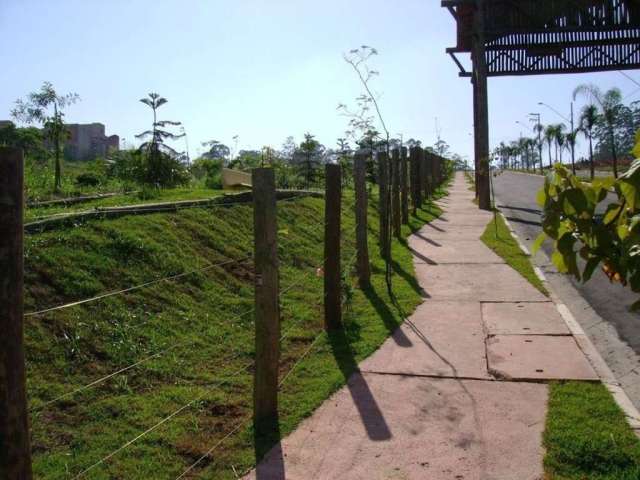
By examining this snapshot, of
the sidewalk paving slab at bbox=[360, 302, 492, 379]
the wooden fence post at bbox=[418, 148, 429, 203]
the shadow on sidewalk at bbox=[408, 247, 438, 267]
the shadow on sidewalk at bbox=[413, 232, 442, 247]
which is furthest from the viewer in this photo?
the wooden fence post at bbox=[418, 148, 429, 203]

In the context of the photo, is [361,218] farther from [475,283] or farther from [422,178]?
[422,178]

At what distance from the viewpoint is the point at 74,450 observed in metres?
3.79

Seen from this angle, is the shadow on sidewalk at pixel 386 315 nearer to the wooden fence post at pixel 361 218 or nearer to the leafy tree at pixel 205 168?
the wooden fence post at pixel 361 218

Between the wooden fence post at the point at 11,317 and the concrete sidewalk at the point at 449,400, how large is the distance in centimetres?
165

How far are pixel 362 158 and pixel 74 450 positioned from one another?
554 cm

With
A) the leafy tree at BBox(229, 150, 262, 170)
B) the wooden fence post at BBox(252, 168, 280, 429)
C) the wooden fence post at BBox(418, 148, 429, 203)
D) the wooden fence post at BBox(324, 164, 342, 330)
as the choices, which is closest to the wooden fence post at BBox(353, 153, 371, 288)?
the wooden fence post at BBox(324, 164, 342, 330)

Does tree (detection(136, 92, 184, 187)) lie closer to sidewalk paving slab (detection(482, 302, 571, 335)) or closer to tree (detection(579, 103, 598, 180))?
sidewalk paving slab (detection(482, 302, 571, 335))

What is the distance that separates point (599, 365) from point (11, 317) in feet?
15.8

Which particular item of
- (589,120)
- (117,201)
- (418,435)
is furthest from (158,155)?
(589,120)

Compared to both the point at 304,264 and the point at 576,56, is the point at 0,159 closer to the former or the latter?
the point at 304,264

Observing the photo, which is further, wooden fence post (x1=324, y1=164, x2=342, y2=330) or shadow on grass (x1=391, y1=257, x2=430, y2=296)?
shadow on grass (x1=391, y1=257, x2=430, y2=296)

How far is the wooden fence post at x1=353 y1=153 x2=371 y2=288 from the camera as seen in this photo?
27.3 feet

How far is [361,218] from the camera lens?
852 centimetres

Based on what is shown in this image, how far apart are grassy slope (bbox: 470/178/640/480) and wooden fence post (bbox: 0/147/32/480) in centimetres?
272
